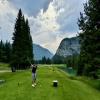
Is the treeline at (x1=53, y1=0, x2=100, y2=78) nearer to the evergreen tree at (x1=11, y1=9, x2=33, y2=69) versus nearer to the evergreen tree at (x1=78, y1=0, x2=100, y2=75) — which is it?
the evergreen tree at (x1=78, y1=0, x2=100, y2=75)

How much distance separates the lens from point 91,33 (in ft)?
159

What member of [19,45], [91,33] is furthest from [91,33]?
[19,45]

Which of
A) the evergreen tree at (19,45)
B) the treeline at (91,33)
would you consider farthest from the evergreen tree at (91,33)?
the evergreen tree at (19,45)

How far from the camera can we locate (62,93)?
32812mm

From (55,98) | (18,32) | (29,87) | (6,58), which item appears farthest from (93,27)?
(6,58)

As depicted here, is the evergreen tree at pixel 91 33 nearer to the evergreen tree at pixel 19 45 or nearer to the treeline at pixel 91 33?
the treeline at pixel 91 33

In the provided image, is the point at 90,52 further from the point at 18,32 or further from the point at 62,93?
the point at 18,32

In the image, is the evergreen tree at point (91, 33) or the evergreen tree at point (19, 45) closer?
the evergreen tree at point (91, 33)

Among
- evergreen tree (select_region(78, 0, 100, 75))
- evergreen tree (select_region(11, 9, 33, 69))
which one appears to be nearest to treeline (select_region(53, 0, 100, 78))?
evergreen tree (select_region(78, 0, 100, 75))

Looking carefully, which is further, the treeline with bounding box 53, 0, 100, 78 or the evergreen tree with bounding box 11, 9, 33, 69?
the evergreen tree with bounding box 11, 9, 33, 69

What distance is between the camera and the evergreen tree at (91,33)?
46.5 meters

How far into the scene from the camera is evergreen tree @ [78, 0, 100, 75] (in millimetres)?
46469

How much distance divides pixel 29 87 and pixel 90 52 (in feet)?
51.4

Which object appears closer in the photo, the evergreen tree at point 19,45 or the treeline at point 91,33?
the treeline at point 91,33
